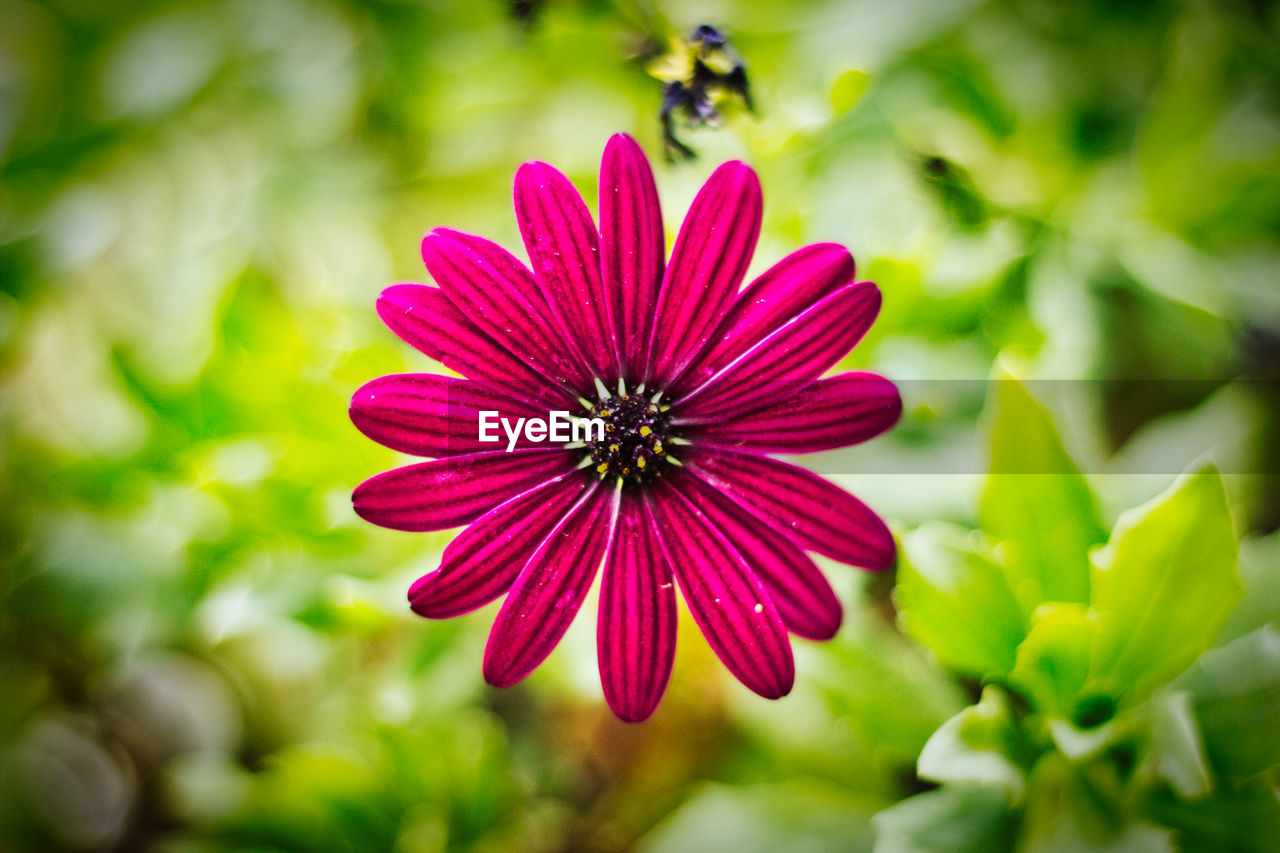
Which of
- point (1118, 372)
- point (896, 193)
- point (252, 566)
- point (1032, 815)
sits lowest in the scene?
point (1032, 815)

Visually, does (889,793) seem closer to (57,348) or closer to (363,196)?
(363,196)

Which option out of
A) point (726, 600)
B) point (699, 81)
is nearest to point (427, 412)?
point (726, 600)

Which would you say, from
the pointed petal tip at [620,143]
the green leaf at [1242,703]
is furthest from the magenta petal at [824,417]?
the green leaf at [1242,703]

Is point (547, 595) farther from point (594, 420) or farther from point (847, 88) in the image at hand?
point (847, 88)

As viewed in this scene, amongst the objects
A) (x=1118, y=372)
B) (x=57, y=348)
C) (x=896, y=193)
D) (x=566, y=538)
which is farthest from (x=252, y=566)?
(x=1118, y=372)

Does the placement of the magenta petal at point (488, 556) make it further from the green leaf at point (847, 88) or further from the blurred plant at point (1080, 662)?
the green leaf at point (847, 88)

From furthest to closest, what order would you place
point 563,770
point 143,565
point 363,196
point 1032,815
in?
1. point 363,196
2. point 563,770
3. point 143,565
4. point 1032,815

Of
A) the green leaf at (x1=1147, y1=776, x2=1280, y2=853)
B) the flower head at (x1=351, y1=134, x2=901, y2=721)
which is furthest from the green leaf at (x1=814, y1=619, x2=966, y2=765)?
the flower head at (x1=351, y1=134, x2=901, y2=721)
